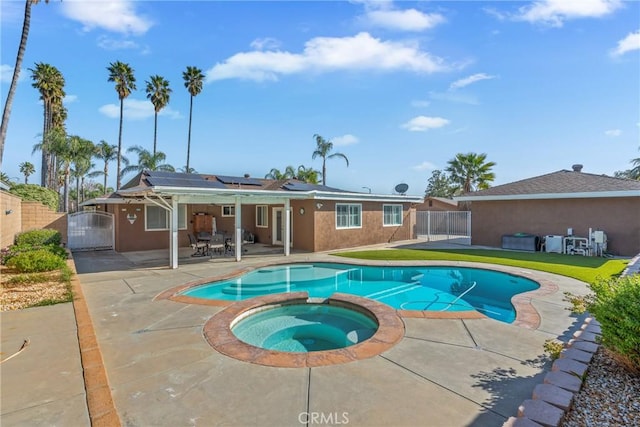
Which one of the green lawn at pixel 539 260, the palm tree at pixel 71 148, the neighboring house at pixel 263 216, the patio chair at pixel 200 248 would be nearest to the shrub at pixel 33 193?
the palm tree at pixel 71 148

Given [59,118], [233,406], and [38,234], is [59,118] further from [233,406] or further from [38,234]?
[233,406]

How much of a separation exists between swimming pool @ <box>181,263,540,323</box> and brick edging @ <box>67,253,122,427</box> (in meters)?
3.51

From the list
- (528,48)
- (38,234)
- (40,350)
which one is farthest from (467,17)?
(38,234)

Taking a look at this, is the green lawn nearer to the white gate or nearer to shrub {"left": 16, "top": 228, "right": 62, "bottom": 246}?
the white gate

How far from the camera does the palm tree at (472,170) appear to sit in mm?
31906

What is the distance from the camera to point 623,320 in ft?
12.0

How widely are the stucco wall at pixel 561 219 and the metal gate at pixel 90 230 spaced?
21559mm

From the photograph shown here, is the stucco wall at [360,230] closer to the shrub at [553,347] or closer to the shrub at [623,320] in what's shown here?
the shrub at [553,347]

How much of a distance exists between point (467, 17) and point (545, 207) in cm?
1163

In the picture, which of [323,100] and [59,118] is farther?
[59,118]

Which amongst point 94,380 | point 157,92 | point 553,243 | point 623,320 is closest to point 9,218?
point 94,380

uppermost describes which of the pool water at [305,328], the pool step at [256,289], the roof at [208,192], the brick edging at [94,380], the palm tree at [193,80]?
the palm tree at [193,80]

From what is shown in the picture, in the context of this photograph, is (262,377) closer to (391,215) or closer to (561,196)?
(561,196)

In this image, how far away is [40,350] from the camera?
491cm
